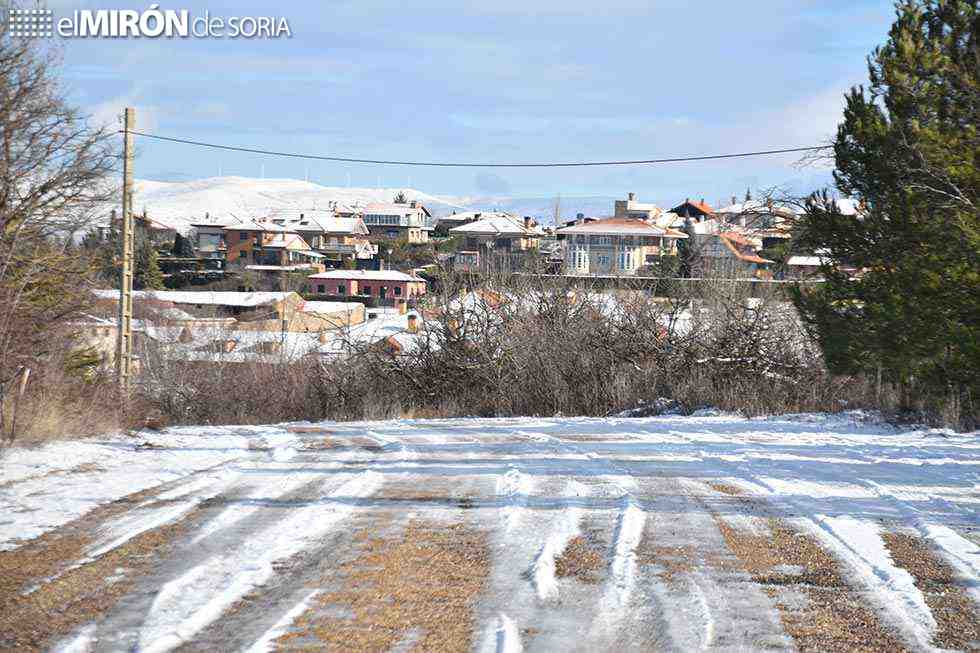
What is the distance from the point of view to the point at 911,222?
18.7m

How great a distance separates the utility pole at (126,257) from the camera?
1897cm

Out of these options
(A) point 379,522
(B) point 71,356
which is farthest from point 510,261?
(A) point 379,522

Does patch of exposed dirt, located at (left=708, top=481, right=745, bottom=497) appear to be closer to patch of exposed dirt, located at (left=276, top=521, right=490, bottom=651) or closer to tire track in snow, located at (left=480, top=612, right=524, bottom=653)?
patch of exposed dirt, located at (left=276, top=521, right=490, bottom=651)

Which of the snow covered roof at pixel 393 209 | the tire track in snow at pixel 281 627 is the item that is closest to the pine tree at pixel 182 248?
the snow covered roof at pixel 393 209

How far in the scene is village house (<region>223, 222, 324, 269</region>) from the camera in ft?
293

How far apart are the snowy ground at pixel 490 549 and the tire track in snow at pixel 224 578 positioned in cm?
2

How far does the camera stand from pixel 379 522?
24.7 feet

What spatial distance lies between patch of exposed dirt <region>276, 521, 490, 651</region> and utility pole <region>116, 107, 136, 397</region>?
13.4 m

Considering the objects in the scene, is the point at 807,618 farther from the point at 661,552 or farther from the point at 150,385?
the point at 150,385

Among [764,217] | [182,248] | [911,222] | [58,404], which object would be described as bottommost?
[58,404]

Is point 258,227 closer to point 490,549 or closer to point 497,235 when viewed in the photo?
point 497,235

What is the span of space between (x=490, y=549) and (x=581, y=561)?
0.68 meters

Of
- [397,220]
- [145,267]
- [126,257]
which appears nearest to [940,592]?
[126,257]

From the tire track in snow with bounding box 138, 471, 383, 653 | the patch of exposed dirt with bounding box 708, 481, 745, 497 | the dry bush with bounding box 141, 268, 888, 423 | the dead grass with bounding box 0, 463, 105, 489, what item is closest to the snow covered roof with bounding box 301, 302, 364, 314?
the dry bush with bounding box 141, 268, 888, 423
